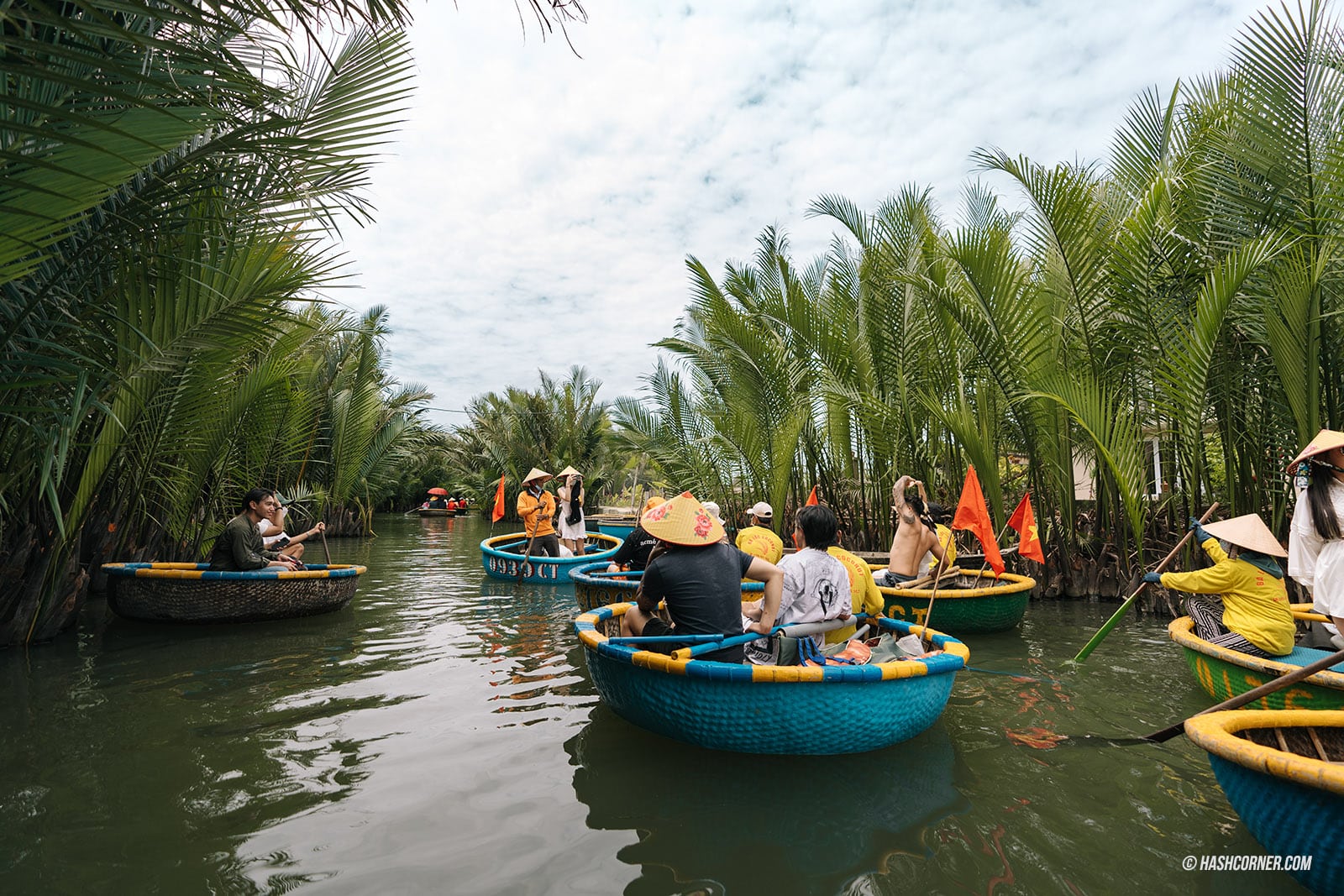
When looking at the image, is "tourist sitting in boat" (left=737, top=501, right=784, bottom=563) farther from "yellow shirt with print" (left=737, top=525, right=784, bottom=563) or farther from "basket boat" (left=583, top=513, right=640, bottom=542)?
"basket boat" (left=583, top=513, right=640, bottom=542)

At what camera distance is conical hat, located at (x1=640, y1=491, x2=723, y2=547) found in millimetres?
4246

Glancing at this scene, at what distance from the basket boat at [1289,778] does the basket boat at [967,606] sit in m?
3.77

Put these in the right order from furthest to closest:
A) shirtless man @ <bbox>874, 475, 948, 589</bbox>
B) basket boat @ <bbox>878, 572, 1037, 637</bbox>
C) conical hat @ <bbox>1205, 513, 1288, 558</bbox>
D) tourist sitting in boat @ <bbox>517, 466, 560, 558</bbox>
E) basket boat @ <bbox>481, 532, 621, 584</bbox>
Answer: tourist sitting in boat @ <bbox>517, 466, 560, 558</bbox> < basket boat @ <bbox>481, 532, 621, 584</bbox> < shirtless man @ <bbox>874, 475, 948, 589</bbox> < basket boat @ <bbox>878, 572, 1037, 637</bbox> < conical hat @ <bbox>1205, 513, 1288, 558</bbox>

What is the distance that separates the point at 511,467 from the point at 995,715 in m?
24.3

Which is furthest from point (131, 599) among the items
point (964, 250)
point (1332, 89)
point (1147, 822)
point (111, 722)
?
point (1332, 89)

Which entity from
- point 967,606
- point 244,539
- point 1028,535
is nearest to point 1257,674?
point 967,606

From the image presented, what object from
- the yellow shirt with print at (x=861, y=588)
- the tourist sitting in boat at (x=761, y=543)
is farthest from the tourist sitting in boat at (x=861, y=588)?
the tourist sitting in boat at (x=761, y=543)

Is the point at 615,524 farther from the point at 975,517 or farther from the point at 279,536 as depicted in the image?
the point at 975,517

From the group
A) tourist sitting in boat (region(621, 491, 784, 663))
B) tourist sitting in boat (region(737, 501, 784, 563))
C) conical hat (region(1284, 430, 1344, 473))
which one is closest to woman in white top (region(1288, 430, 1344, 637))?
conical hat (region(1284, 430, 1344, 473))

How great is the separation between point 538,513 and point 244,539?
4.65 metres

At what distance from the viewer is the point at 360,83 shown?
13.8 ft

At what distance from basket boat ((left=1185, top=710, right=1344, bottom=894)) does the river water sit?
103 mm

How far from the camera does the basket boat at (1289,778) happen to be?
221 centimetres

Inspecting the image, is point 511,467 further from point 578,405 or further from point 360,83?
point 360,83
